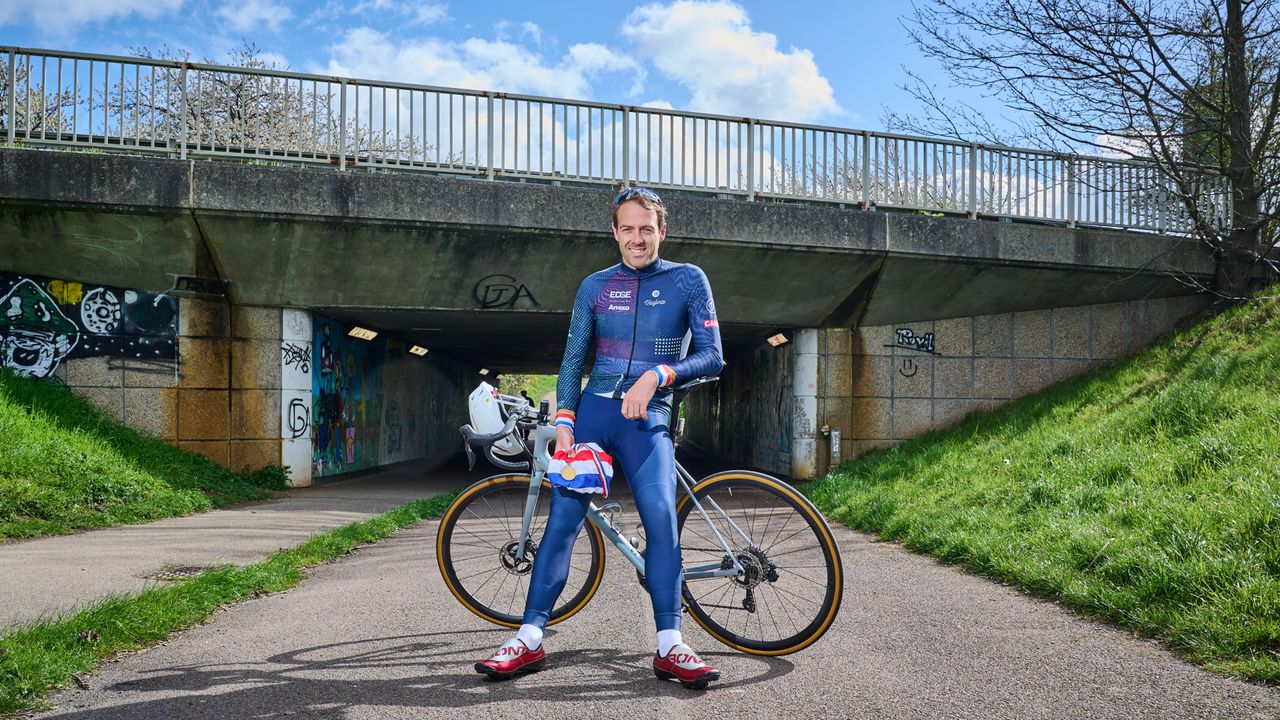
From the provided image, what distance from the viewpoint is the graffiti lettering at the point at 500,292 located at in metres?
12.7

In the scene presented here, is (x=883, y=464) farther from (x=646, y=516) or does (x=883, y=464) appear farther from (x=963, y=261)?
(x=646, y=516)

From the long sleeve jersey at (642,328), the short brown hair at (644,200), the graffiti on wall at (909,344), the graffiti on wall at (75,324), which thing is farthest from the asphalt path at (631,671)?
the graffiti on wall at (909,344)

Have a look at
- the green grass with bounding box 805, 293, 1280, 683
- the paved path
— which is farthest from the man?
the paved path

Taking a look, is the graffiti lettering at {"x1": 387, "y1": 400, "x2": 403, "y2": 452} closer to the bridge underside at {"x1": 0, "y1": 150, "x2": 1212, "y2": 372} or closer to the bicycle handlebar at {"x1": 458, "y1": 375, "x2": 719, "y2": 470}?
the bridge underside at {"x1": 0, "y1": 150, "x2": 1212, "y2": 372}

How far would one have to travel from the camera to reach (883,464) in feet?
38.9

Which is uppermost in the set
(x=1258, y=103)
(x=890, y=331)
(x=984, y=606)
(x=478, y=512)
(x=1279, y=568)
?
(x=1258, y=103)

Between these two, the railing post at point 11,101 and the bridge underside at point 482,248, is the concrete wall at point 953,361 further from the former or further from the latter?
the railing post at point 11,101

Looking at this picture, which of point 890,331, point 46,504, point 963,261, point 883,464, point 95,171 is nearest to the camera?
point 46,504

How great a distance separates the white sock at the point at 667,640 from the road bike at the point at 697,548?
30 centimetres

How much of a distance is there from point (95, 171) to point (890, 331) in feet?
36.2

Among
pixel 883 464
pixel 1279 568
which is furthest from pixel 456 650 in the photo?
pixel 883 464

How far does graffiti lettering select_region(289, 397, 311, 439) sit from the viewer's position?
12812 millimetres

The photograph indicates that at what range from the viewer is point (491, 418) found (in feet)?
13.4

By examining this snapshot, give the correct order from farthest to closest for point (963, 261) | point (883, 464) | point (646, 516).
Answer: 1. point (963, 261)
2. point (883, 464)
3. point (646, 516)
